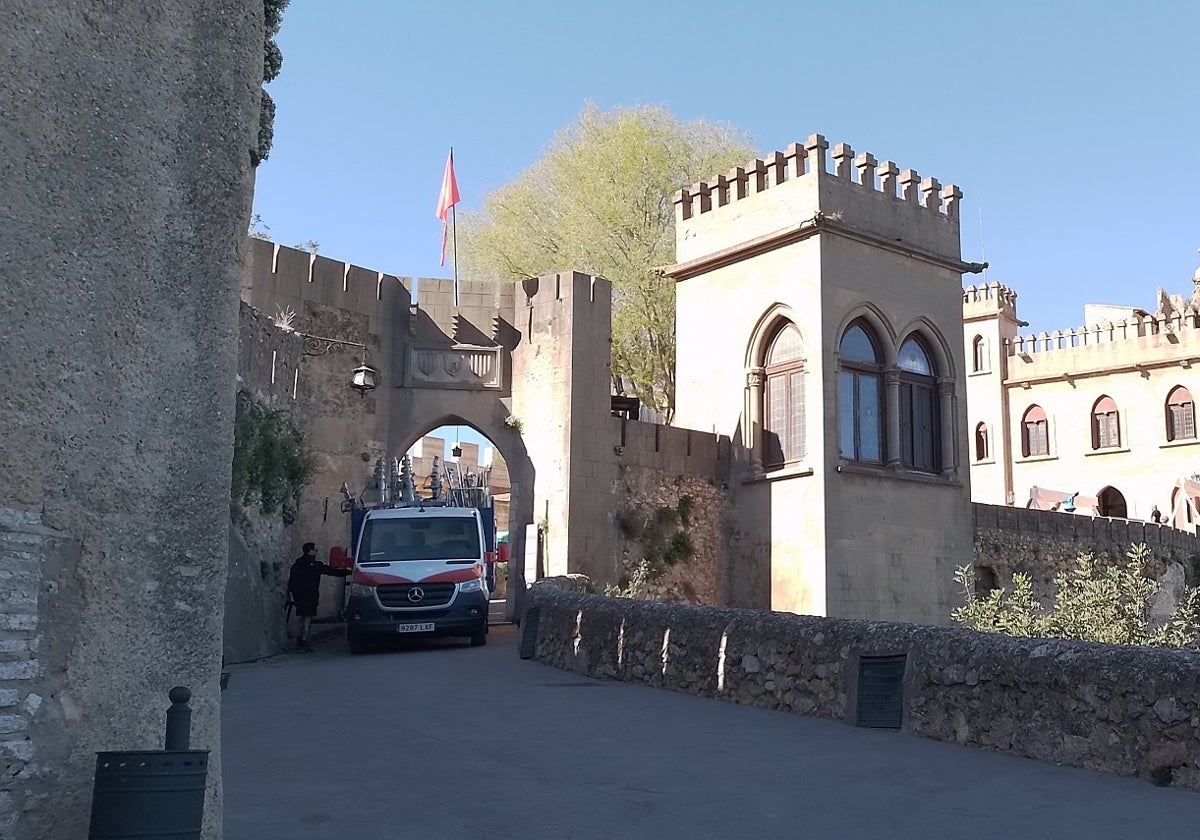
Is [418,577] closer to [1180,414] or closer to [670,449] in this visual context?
[670,449]

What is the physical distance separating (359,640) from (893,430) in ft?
33.2

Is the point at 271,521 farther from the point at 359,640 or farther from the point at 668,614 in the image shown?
the point at 668,614

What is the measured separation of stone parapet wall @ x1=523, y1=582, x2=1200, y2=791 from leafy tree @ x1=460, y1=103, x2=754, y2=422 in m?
16.9

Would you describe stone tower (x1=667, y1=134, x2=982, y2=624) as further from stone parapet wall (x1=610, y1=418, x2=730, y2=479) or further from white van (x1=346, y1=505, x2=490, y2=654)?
white van (x1=346, y1=505, x2=490, y2=654)

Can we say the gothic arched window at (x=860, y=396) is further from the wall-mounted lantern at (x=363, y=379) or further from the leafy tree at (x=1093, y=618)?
the wall-mounted lantern at (x=363, y=379)

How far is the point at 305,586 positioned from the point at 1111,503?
33098 mm

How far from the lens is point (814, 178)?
65.3 ft

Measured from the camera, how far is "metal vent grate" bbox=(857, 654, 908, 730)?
A: 845 centimetres

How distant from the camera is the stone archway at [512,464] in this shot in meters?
19.4

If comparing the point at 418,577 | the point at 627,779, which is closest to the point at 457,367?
the point at 418,577

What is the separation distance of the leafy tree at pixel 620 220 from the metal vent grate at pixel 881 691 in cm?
1952

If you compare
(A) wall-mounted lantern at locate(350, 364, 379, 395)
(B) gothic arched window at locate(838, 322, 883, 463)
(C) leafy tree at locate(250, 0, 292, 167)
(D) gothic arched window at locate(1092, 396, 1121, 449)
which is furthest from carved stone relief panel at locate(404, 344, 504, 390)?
(D) gothic arched window at locate(1092, 396, 1121, 449)

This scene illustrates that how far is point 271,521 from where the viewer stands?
17.1 meters

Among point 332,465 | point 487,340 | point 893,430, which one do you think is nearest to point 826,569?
point 893,430
